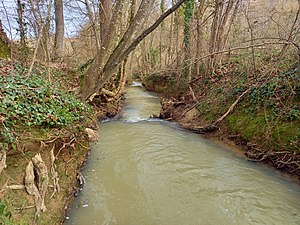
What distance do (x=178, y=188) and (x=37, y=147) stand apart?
107 inches

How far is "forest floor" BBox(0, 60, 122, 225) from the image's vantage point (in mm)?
2760

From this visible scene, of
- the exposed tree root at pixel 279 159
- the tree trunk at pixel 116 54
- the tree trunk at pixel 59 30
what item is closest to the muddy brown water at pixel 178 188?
the exposed tree root at pixel 279 159

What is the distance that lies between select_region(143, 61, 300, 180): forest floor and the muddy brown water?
0.42 meters

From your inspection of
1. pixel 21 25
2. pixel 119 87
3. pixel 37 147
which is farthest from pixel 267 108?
pixel 21 25

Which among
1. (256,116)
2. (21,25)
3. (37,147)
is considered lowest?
(37,147)

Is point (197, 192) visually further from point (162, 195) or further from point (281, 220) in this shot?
point (281, 220)

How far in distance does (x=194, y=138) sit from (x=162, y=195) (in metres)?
3.42

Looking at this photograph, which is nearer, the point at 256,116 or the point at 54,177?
the point at 54,177

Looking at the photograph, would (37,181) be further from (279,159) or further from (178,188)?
(279,159)

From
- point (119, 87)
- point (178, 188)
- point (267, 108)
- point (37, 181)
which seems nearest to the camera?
point (37, 181)

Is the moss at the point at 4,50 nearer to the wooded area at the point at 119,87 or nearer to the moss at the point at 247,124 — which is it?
the wooded area at the point at 119,87

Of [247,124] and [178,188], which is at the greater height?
[247,124]

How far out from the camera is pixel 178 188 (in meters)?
4.22

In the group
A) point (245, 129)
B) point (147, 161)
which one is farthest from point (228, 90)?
point (147, 161)
